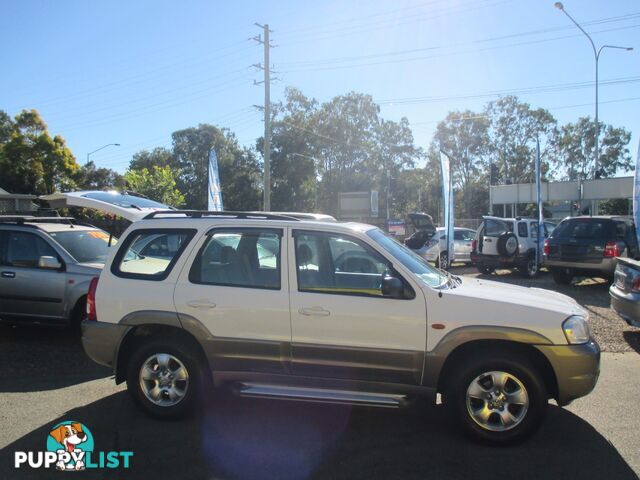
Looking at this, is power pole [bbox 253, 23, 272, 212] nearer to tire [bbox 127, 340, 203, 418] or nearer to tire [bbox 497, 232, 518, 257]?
tire [bbox 497, 232, 518, 257]

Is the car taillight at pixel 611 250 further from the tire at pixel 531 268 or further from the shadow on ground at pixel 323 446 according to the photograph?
the shadow on ground at pixel 323 446

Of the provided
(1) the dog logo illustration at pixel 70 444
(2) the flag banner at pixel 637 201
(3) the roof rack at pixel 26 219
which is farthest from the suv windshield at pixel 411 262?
(2) the flag banner at pixel 637 201

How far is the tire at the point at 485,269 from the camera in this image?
14.9 m

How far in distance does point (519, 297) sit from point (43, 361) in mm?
5730

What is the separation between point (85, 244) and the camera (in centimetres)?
757

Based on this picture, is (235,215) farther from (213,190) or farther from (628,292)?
(213,190)

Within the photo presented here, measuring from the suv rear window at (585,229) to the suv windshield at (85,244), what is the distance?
10.3 meters

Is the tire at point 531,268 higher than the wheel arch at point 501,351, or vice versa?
the wheel arch at point 501,351

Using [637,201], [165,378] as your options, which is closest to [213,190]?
[637,201]

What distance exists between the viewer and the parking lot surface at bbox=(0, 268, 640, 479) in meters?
3.56

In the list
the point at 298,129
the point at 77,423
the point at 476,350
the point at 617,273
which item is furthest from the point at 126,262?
the point at 298,129

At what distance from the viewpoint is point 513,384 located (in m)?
3.89

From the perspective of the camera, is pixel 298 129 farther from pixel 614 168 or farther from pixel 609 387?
pixel 609 387

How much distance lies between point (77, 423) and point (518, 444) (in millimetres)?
3757
